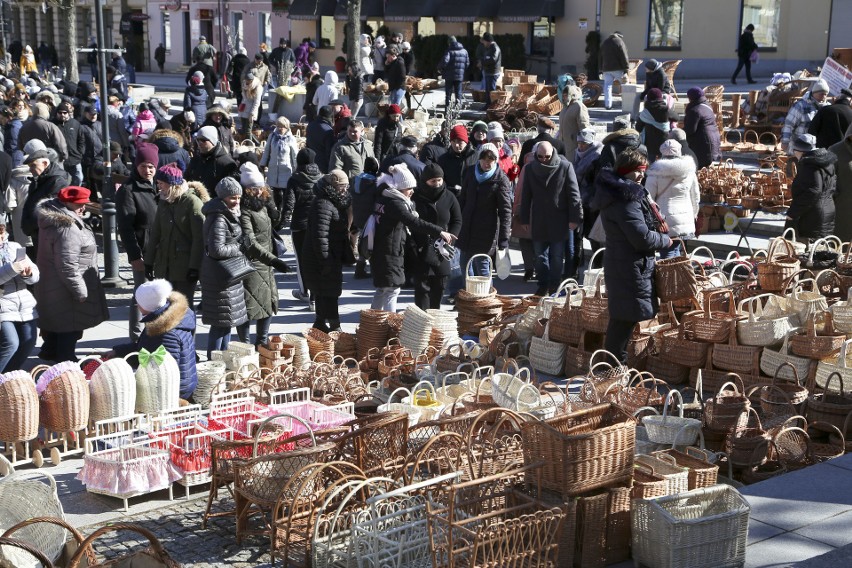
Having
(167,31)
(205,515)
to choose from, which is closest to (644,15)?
(167,31)

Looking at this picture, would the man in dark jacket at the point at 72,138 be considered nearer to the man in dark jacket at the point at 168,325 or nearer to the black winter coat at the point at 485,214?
the black winter coat at the point at 485,214

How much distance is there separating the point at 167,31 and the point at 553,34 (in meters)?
19.5

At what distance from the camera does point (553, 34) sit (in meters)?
34.6

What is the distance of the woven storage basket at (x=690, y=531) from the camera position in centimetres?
580

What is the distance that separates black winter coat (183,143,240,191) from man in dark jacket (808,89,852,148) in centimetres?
725

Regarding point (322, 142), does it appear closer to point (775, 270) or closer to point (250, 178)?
point (250, 178)

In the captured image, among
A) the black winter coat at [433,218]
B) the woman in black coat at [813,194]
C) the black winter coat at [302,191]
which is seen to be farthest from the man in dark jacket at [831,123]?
the black winter coat at [302,191]

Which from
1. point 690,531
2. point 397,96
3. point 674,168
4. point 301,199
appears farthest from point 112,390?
point 397,96

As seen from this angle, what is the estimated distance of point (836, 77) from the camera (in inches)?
722

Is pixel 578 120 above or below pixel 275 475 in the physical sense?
above

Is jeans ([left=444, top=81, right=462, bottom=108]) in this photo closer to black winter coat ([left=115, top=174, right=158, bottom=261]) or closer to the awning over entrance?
the awning over entrance

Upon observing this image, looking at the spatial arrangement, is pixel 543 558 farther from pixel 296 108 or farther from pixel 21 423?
pixel 296 108

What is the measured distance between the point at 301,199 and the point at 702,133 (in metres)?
6.23

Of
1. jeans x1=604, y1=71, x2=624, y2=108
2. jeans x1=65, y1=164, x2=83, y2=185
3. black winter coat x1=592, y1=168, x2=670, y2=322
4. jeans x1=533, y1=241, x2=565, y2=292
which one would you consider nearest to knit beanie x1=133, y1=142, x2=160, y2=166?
jeans x1=533, y1=241, x2=565, y2=292
